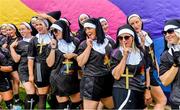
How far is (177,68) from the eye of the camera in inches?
163

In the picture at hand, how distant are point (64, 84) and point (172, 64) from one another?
1903mm

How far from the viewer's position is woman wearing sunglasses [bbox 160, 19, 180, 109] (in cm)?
417

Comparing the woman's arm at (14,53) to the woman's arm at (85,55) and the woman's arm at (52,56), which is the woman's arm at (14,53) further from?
the woman's arm at (85,55)

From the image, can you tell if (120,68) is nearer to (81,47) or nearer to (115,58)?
(115,58)

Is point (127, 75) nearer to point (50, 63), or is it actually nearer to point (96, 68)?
point (96, 68)

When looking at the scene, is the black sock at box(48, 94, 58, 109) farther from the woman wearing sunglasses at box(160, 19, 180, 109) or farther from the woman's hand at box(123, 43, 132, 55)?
the woman wearing sunglasses at box(160, 19, 180, 109)

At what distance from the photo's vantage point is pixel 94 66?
5.34 meters

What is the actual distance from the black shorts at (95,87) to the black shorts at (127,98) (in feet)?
2.10

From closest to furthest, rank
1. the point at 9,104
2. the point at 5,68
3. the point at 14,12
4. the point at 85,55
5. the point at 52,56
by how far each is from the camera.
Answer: the point at 85,55
the point at 52,56
the point at 5,68
the point at 9,104
the point at 14,12

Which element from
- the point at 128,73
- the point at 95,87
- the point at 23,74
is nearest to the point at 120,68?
the point at 128,73

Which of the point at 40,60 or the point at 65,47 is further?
the point at 40,60

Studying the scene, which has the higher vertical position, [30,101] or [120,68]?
[120,68]

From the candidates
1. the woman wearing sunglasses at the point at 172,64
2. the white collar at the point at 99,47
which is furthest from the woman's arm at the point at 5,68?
the woman wearing sunglasses at the point at 172,64

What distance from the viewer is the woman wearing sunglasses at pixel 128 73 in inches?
181
